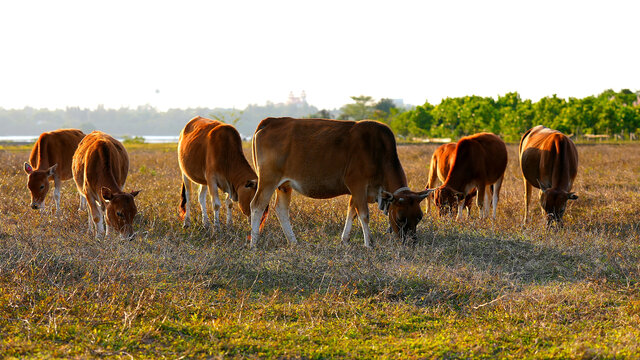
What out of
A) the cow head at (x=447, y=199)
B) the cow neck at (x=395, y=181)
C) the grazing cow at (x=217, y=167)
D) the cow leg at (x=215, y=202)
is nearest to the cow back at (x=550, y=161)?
→ the cow head at (x=447, y=199)

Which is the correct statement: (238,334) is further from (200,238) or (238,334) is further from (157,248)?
(200,238)

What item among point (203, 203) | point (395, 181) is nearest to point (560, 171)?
point (395, 181)

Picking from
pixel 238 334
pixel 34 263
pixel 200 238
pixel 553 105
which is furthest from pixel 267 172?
pixel 553 105

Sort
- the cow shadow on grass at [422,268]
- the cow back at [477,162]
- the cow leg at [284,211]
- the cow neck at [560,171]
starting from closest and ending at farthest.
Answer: the cow shadow on grass at [422,268], the cow leg at [284,211], the cow neck at [560,171], the cow back at [477,162]

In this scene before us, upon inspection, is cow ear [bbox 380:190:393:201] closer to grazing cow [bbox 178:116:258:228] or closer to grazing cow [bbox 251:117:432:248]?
grazing cow [bbox 251:117:432:248]

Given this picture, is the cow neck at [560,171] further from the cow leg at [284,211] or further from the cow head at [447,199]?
the cow leg at [284,211]

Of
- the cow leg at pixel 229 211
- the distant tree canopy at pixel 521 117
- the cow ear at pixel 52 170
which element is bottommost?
the cow leg at pixel 229 211

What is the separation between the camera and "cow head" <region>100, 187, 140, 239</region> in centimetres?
759

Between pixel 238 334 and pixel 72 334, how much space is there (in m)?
1.36

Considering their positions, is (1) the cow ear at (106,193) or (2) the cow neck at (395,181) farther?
(2) the cow neck at (395,181)

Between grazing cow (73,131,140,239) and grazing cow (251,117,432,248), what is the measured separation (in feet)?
5.89

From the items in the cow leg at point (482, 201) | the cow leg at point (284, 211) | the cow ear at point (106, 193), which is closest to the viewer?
the cow ear at point (106, 193)

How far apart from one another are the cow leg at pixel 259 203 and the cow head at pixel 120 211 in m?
1.70

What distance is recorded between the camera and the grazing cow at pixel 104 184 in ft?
25.0
